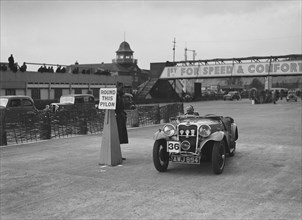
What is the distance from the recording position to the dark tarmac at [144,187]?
234 inches

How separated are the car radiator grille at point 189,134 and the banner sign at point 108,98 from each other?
188cm

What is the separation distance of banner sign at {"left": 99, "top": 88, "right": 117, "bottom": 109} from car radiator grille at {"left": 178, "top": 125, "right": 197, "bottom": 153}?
1.88 meters

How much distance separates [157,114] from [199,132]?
42.4 ft

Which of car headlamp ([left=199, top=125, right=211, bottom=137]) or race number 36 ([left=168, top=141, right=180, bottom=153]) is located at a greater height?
car headlamp ([left=199, top=125, right=211, bottom=137])

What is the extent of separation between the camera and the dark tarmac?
19.5 feet

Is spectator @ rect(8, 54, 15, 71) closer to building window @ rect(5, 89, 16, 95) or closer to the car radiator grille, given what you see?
building window @ rect(5, 89, 16, 95)

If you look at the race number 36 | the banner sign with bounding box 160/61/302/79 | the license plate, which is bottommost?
the license plate

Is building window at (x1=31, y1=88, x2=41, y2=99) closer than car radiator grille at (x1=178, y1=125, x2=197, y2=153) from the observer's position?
No

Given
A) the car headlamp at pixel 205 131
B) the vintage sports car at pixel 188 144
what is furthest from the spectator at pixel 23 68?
the car headlamp at pixel 205 131

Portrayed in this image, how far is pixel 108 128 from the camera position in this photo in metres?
9.70

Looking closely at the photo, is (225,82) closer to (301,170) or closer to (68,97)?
(68,97)

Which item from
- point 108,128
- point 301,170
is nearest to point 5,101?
point 108,128

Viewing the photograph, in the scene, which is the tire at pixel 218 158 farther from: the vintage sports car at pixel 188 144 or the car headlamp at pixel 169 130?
the car headlamp at pixel 169 130

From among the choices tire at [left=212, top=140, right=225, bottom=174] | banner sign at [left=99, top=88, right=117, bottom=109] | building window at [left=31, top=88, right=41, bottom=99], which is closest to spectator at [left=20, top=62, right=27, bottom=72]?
building window at [left=31, top=88, right=41, bottom=99]
